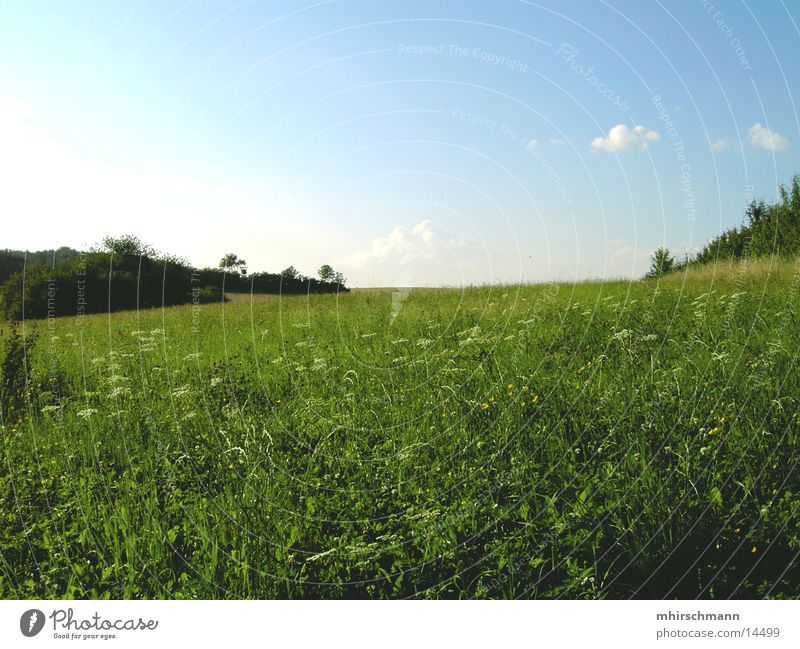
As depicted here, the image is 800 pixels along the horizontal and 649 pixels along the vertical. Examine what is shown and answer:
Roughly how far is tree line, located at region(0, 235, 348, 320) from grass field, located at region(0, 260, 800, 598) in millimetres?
1289

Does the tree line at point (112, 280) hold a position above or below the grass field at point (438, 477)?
above

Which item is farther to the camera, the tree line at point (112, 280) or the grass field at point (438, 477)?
the tree line at point (112, 280)

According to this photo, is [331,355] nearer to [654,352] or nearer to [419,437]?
[419,437]

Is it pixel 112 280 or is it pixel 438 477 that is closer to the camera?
pixel 438 477

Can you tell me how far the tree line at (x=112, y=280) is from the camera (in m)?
5.31

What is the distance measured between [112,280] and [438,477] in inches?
516

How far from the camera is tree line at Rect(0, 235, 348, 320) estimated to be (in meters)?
5.31

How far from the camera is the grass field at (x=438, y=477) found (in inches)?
121

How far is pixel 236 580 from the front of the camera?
313 centimetres

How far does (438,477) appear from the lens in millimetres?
3916

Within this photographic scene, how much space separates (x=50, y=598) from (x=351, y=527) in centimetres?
177

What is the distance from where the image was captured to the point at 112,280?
1437 cm

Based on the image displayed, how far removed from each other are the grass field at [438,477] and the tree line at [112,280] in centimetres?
129
